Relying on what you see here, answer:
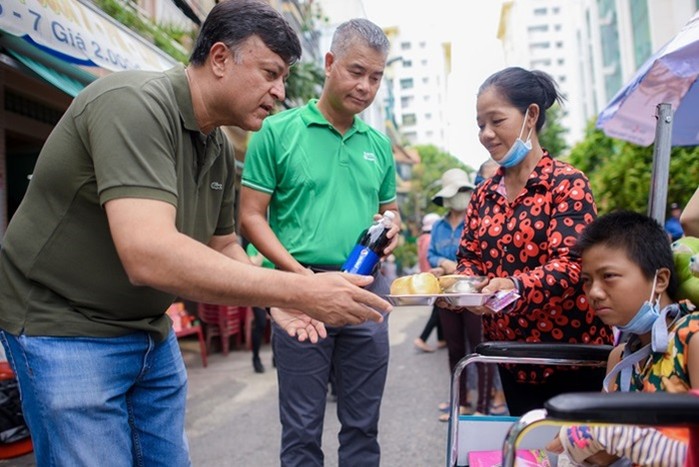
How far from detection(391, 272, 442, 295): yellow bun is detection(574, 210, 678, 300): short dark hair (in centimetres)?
→ 50

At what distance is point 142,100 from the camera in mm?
1644

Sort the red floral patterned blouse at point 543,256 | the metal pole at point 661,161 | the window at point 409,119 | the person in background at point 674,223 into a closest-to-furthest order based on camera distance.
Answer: the red floral patterned blouse at point 543,256 → the metal pole at point 661,161 → the person in background at point 674,223 → the window at point 409,119

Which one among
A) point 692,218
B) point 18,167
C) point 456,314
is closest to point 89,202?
point 692,218

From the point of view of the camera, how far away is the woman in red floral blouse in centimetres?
222

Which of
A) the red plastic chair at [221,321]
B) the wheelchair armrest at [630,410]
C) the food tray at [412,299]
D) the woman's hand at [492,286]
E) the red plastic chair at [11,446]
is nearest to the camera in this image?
the wheelchair armrest at [630,410]

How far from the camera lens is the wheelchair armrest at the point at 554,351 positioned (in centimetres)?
208

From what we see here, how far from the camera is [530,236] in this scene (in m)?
2.34

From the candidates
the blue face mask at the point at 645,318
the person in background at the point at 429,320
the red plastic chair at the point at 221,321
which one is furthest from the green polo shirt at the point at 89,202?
the red plastic chair at the point at 221,321

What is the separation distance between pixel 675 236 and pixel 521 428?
5923 millimetres

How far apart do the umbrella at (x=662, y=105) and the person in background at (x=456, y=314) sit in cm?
155

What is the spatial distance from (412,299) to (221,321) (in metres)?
6.74

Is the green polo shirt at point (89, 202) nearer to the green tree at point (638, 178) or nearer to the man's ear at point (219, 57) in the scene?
the man's ear at point (219, 57)

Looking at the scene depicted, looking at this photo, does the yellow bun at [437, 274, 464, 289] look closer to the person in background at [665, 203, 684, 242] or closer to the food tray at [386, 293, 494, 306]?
the food tray at [386, 293, 494, 306]

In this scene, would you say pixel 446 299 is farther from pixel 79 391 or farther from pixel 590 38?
pixel 590 38
